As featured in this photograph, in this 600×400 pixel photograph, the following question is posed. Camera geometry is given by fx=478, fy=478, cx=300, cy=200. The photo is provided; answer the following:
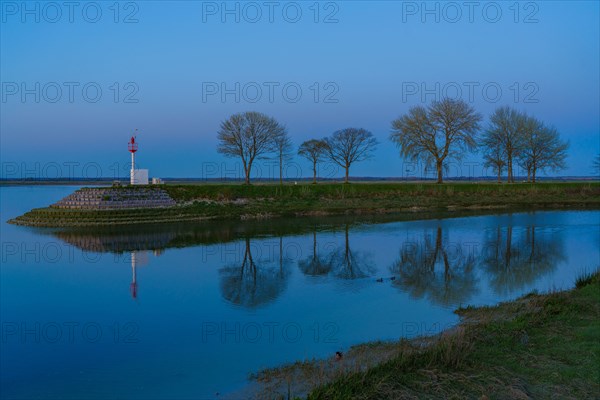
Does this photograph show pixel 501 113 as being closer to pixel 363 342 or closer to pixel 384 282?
pixel 384 282

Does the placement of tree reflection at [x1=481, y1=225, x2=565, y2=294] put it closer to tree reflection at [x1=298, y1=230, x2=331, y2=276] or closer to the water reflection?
the water reflection

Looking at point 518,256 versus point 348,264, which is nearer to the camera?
point 348,264

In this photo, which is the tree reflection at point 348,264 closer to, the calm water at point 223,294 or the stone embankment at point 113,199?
the calm water at point 223,294

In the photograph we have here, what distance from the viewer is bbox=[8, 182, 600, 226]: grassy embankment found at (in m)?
32.5

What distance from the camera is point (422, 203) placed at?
44812 mm

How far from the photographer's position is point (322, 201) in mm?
43625

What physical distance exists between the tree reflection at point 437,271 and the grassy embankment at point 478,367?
3.68m

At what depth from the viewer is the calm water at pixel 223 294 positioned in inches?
329

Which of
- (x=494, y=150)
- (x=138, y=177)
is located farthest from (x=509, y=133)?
(x=138, y=177)

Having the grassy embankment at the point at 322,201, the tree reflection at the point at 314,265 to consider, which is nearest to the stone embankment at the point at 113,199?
the grassy embankment at the point at 322,201

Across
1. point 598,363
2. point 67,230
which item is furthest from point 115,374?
point 67,230

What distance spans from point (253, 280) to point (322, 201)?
28203 millimetres

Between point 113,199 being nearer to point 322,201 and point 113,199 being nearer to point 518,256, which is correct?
point 322,201

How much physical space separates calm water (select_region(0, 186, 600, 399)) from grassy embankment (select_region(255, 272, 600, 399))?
3.31 feet
